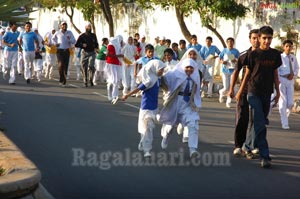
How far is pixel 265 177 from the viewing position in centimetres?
895

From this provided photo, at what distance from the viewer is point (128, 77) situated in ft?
70.9

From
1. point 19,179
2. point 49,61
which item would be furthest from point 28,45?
point 19,179

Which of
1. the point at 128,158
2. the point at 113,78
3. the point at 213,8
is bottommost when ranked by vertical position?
the point at 128,158

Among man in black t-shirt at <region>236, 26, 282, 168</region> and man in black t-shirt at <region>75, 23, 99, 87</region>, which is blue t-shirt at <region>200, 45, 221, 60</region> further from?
man in black t-shirt at <region>236, 26, 282, 168</region>

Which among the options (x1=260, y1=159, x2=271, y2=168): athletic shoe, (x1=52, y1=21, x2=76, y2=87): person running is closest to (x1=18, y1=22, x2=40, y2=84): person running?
(x1=52, y1=21, x2=76, y2=87): person running

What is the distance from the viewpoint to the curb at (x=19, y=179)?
6.12 metres

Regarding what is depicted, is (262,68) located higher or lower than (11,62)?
higher

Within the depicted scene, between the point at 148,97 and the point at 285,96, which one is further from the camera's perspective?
the point at 285,96

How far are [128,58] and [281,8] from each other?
6374 mm

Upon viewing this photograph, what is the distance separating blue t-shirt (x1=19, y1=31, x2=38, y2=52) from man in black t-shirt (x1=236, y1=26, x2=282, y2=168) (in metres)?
12.9

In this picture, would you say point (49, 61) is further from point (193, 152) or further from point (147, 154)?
point (193, 152)

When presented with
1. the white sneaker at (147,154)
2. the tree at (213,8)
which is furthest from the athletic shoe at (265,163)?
the tree at (213,8)

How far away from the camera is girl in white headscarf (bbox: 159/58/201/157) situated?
10289 millimetres

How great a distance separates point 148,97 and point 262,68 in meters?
1.72
